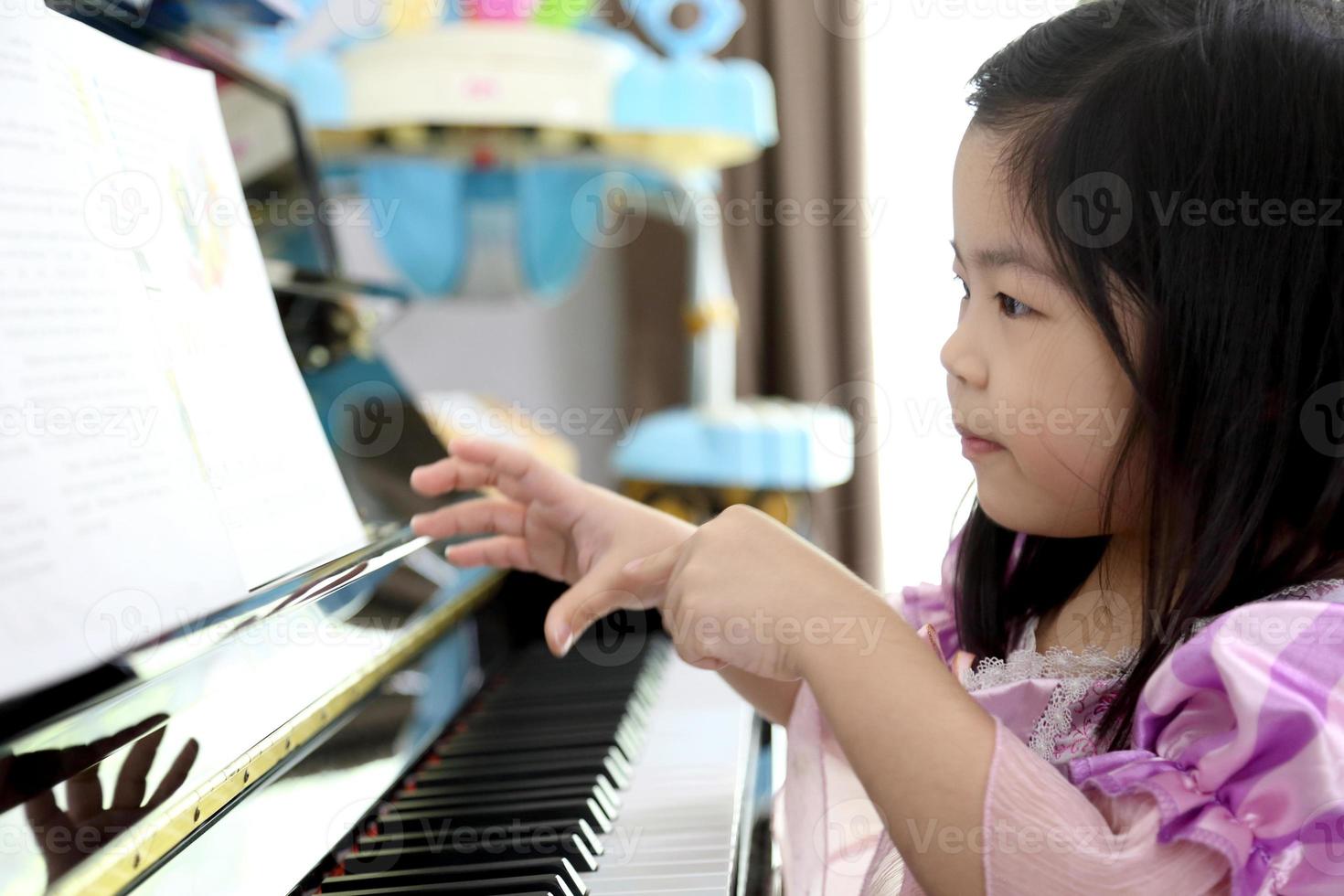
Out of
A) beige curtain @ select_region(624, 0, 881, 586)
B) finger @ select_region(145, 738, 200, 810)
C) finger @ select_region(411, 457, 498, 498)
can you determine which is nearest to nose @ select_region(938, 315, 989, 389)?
finger @ select_region(411, 457, 498, 498)

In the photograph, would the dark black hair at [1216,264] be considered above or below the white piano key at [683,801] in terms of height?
above

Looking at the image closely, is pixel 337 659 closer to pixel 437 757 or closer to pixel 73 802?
pixel 437 757

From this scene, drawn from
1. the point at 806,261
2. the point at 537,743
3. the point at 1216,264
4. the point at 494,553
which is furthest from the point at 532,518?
the point at 806,261

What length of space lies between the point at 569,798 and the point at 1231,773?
41 centimetres

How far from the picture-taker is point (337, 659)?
2.66 feet

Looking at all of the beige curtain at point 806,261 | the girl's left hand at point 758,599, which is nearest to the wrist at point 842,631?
the girl's left hand at point 758,599

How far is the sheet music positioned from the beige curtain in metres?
2.01

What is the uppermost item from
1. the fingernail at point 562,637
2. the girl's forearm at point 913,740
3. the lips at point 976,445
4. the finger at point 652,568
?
the lips at point 976,445

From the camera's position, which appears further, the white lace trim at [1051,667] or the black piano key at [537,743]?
the black piano key at [537,743]

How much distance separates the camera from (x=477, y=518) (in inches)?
36.3

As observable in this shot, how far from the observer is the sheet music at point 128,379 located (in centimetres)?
56

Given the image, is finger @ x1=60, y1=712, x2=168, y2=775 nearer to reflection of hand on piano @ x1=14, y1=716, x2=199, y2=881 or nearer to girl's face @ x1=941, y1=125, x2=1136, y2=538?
reflection of hand on piano @ x1=14, y1=716, x2=199, y2=881

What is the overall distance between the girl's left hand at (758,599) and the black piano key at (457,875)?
0.14 meters

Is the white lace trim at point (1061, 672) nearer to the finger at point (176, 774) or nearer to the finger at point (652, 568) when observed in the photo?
the finger at point (652, 568)
